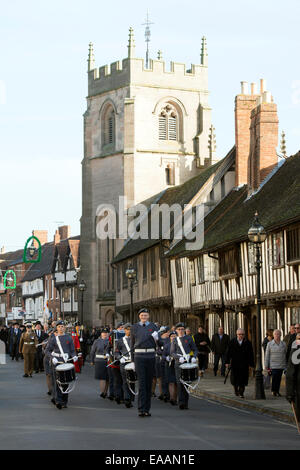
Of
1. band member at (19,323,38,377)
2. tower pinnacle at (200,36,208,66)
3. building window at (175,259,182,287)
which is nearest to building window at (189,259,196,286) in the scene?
building window at (175,259,182,287)

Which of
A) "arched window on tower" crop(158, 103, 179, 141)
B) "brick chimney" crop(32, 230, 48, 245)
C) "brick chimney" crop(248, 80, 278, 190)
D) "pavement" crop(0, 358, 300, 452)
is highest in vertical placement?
"arched window on tower" crop(158, 103, 179, 141)

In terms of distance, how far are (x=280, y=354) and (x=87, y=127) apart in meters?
47.9

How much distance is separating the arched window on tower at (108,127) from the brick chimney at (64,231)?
33.5 m

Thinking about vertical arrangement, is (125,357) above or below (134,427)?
above

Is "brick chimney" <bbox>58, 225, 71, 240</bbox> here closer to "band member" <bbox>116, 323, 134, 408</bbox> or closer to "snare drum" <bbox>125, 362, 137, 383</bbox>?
"band member" <bbox>116, 323, 134, 408</bbox>

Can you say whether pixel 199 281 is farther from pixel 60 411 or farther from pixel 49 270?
pixel 49 270

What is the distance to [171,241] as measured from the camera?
42.4 m

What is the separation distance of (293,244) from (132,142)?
39106 millimetres

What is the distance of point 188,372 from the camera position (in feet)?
59.4

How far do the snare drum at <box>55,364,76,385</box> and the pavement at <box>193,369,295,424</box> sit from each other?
137 inches

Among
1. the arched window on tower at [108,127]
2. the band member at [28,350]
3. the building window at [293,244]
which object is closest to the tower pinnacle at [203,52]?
the arched window on tower at [108,127]

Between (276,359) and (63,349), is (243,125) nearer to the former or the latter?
(276,359)

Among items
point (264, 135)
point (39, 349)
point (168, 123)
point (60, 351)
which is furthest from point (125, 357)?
point (168, 123)

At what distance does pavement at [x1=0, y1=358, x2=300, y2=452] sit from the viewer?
12320 millimetres
